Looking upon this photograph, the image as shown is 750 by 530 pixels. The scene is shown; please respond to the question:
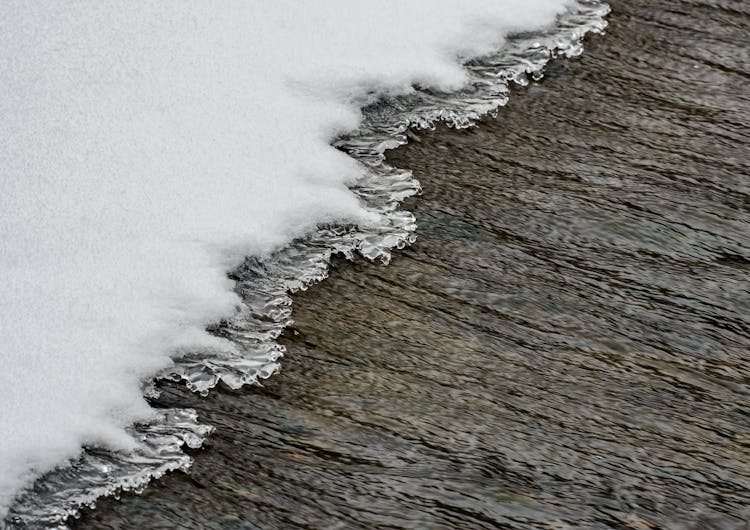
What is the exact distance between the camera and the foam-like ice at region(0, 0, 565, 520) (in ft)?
3.58

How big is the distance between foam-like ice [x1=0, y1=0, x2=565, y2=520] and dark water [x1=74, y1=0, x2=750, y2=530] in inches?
4.2

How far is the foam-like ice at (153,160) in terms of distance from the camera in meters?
1.09

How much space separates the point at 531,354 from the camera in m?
1.16

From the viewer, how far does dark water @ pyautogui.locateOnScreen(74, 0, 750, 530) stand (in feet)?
3.27

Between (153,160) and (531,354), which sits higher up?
(153,160)

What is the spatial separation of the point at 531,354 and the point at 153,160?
60 cm

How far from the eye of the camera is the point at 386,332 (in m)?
1.18

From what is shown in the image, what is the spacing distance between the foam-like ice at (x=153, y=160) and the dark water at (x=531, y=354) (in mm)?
106

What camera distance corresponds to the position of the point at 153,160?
1.37m

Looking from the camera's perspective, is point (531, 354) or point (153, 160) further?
point (153, 160)

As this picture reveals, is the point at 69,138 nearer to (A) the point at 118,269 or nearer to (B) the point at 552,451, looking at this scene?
(A) the point at 118,269

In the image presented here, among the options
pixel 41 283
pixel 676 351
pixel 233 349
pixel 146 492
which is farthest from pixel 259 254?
pixel 676 351

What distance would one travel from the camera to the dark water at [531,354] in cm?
100

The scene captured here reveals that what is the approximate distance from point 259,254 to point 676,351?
21.5 inches
